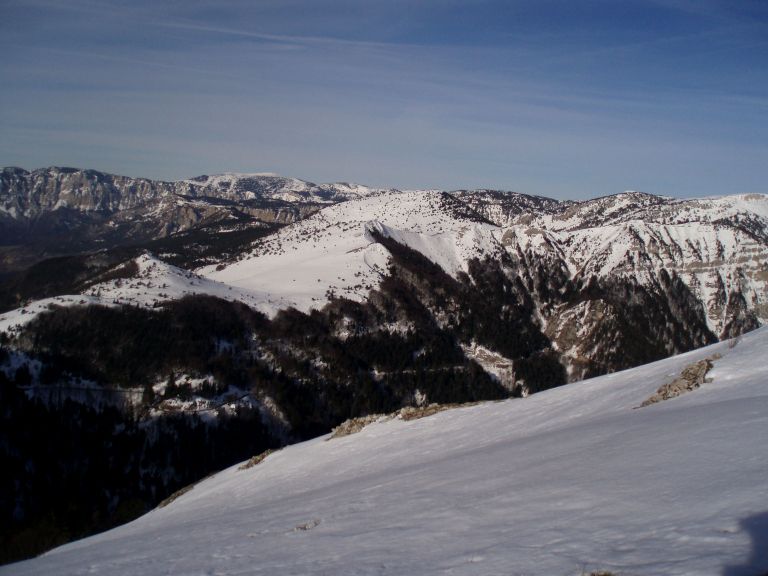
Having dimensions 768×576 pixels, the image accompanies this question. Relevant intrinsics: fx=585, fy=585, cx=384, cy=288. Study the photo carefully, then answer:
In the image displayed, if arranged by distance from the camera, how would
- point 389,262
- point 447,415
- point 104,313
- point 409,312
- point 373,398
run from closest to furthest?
point 447,415
point 104,313
point 373,398
point 409,312
point 389,262

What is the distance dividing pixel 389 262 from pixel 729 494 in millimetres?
130571

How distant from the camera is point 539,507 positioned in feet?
32.2

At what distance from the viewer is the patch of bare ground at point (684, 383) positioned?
17984mm

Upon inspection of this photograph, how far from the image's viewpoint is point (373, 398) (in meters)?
98.1

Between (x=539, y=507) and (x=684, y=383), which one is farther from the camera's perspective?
(x=684, y=383)

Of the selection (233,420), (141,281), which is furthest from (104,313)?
(233,420)

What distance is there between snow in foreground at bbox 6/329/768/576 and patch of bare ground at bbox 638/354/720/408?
44cm

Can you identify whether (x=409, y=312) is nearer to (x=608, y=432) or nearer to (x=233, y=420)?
(x=233, y=420)

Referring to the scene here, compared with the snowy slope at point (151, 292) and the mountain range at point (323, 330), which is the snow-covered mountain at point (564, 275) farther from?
the snowy slope at point (151, 292)

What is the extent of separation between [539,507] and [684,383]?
35.9 feet

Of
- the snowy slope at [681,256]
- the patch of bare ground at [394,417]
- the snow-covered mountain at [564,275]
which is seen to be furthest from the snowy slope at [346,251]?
the patch of bare ground at [394,417]

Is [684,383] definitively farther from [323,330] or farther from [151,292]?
[151,292]

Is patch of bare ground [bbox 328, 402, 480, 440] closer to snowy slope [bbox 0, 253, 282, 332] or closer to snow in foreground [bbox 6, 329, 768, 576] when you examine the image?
snow in foreground [bbox 6, 329, 768, 576]

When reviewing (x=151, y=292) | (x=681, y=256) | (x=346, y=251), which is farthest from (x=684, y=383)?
(x=681, y=256)
